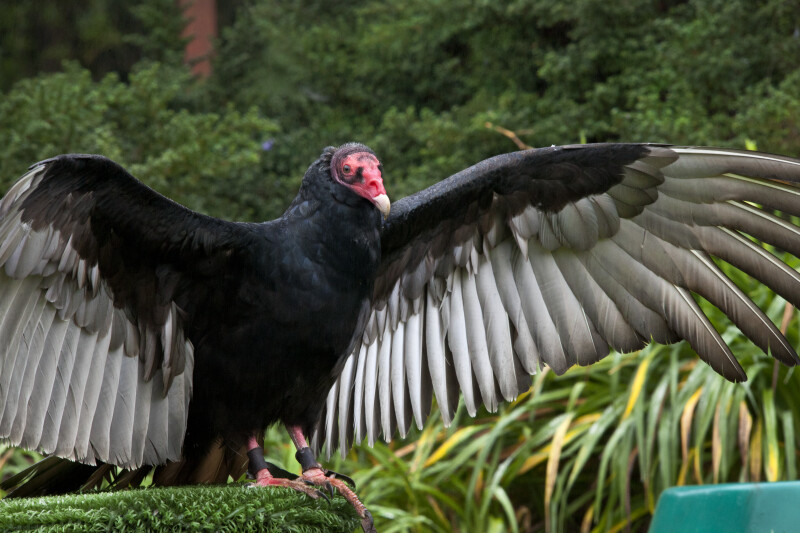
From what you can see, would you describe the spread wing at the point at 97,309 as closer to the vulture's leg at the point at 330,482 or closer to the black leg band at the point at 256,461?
the black leg band at the point at 256,461

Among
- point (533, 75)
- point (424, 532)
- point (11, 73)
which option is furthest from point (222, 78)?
point (424, 532)

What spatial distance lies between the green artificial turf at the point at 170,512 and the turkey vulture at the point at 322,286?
228 millimetres

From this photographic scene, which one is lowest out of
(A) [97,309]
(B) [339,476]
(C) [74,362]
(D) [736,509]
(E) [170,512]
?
(D) [736,509]

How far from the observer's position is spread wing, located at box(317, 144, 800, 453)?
2527 mm

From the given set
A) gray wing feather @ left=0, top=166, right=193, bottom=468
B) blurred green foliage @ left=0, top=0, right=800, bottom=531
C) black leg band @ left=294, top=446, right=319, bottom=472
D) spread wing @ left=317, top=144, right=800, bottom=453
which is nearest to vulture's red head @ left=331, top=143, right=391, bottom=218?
spread wing @ left=317, top=144, right=800, bottom=453

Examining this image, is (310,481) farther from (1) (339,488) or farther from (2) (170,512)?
(2) (170,512)

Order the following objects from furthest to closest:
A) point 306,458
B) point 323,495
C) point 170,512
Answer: point 306,458 → point 323,495 → point 170,512

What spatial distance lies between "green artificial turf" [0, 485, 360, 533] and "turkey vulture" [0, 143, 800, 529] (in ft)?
0.75

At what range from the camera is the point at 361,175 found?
2.45m

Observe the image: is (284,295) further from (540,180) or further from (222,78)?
(222,78)

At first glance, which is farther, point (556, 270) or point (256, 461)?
point (556, 270)

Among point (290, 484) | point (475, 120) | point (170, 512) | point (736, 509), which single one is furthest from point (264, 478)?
point (475, 120)

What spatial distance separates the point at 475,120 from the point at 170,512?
4588 mm

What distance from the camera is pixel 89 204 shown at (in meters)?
2.23
